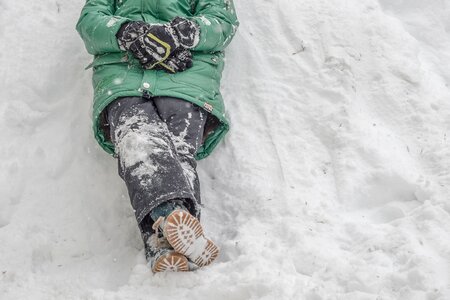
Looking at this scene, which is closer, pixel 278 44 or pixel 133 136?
pixel 133 136

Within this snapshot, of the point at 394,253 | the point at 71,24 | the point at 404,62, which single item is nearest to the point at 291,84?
the point at 404,62

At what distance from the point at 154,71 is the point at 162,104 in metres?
0.25

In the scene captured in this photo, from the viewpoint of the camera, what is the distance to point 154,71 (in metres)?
3.36

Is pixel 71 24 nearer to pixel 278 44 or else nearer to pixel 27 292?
pixel 278 44

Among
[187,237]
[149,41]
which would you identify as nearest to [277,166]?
[187,237]

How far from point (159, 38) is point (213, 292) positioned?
153cm

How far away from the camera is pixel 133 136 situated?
116 inches

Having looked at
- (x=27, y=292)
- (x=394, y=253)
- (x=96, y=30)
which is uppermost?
(x=96, y=30)

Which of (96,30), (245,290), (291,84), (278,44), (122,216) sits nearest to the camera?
(245,290)

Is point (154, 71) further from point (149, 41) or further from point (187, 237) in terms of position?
point (187, 237)

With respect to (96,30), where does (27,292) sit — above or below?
below

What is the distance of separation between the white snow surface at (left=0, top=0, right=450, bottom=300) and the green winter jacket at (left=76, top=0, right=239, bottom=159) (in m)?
0.27

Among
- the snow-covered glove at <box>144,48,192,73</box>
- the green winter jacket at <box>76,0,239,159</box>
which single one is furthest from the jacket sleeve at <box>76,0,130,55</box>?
the snow-covered glove at <box>144,48,192,73</box>

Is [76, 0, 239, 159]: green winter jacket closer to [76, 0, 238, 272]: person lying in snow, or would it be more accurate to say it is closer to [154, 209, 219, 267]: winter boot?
[76, 0, 238, 272]: person lying in snow
